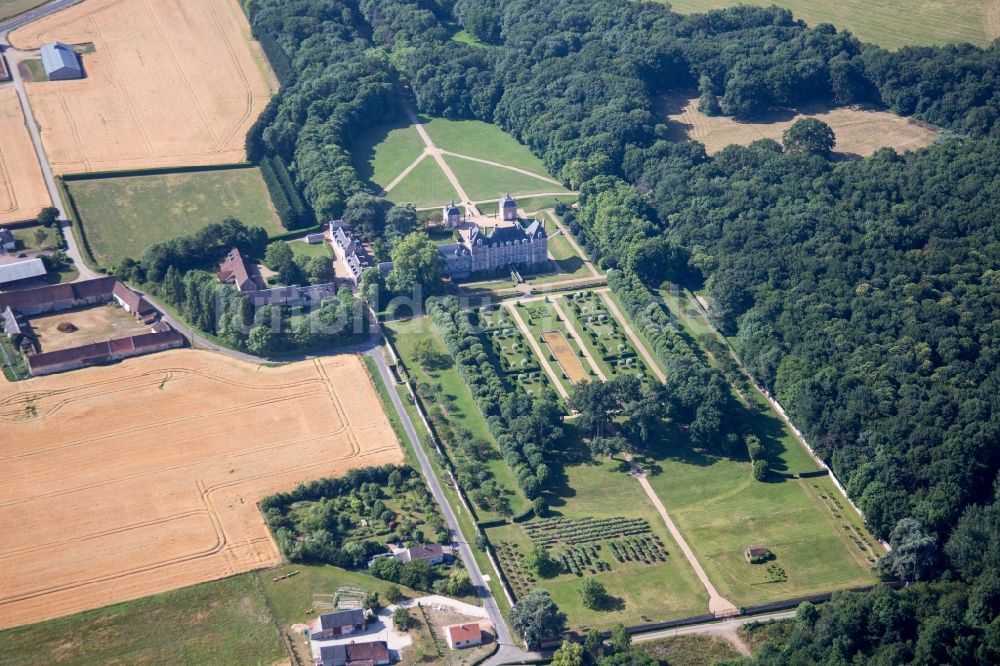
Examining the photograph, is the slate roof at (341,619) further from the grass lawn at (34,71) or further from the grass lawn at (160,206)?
the grass lawn at (34,71)

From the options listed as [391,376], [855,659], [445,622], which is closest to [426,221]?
[391,376]

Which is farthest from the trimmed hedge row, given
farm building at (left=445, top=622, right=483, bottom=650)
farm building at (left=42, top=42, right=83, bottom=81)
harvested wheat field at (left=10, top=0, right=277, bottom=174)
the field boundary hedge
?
farm building at (left=42, top=42, right=83, bottom=81)

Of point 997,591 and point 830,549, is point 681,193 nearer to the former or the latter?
point 830,549

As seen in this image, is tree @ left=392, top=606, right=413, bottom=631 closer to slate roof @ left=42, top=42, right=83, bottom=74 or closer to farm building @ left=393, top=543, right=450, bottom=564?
farm building @ left=393, top=543, right=450, bottom=564

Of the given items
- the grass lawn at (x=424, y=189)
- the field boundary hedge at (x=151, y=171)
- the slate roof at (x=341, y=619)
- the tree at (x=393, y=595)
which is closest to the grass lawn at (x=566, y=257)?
the grass lawn at (x=424, y=189)

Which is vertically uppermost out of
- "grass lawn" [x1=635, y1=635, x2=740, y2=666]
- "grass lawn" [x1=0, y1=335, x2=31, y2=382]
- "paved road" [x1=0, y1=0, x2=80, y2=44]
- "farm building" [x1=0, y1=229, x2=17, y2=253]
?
"paved road" [x1=0, y1=0, x2=80, y2=44]

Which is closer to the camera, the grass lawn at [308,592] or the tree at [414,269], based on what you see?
the grass lawn at [308,592]

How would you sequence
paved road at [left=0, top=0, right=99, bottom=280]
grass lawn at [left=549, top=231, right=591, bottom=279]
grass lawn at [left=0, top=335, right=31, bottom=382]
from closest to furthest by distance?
1. grass lawn at [left=0, top=335, right=31, bottom=382]
2. paved road at [left=0, top=0, right=99, bottom=280]
3. grass lawn at [left=549, top=231, right=591, bottom=279]

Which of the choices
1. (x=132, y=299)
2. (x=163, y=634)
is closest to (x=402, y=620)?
(x=163, y=634)
